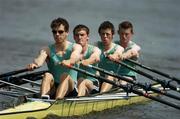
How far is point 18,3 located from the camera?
36156mm

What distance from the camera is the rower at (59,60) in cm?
1120

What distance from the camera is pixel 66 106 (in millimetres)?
11094

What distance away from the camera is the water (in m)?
17.6

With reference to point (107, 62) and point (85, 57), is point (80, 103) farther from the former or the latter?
point (107, 62)

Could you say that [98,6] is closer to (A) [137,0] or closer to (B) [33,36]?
(A) [137,0]

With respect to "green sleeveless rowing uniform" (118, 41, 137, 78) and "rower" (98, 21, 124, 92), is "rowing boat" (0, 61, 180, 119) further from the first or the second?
"green sleeveless rowing uniform" (118, 41, 137, 78)

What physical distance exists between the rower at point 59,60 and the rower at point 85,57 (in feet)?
1.24

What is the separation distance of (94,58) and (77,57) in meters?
0.84

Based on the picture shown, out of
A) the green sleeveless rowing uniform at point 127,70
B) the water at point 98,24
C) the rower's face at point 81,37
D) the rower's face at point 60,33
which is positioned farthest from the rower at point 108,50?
the rower's face at point 60,33

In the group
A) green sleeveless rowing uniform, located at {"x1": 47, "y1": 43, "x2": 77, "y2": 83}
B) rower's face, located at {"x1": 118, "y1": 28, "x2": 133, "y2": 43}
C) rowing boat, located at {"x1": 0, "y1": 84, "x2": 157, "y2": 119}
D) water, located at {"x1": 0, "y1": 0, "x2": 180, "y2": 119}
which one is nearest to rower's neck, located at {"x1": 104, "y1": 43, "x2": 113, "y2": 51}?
rower's face, located at {"x1": 118, "y1": 28, "x2": 133, "y2": 43}

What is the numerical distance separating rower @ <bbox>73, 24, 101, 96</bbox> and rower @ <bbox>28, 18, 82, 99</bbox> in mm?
378

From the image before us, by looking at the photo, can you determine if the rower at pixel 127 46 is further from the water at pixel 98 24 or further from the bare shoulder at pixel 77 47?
the bare shoulder at pixel 77 47

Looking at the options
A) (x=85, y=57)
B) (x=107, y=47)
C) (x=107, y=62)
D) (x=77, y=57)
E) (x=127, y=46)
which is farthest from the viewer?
(x=127, y=46)

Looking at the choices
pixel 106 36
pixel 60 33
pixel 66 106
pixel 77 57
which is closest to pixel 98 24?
pixel 106 36
